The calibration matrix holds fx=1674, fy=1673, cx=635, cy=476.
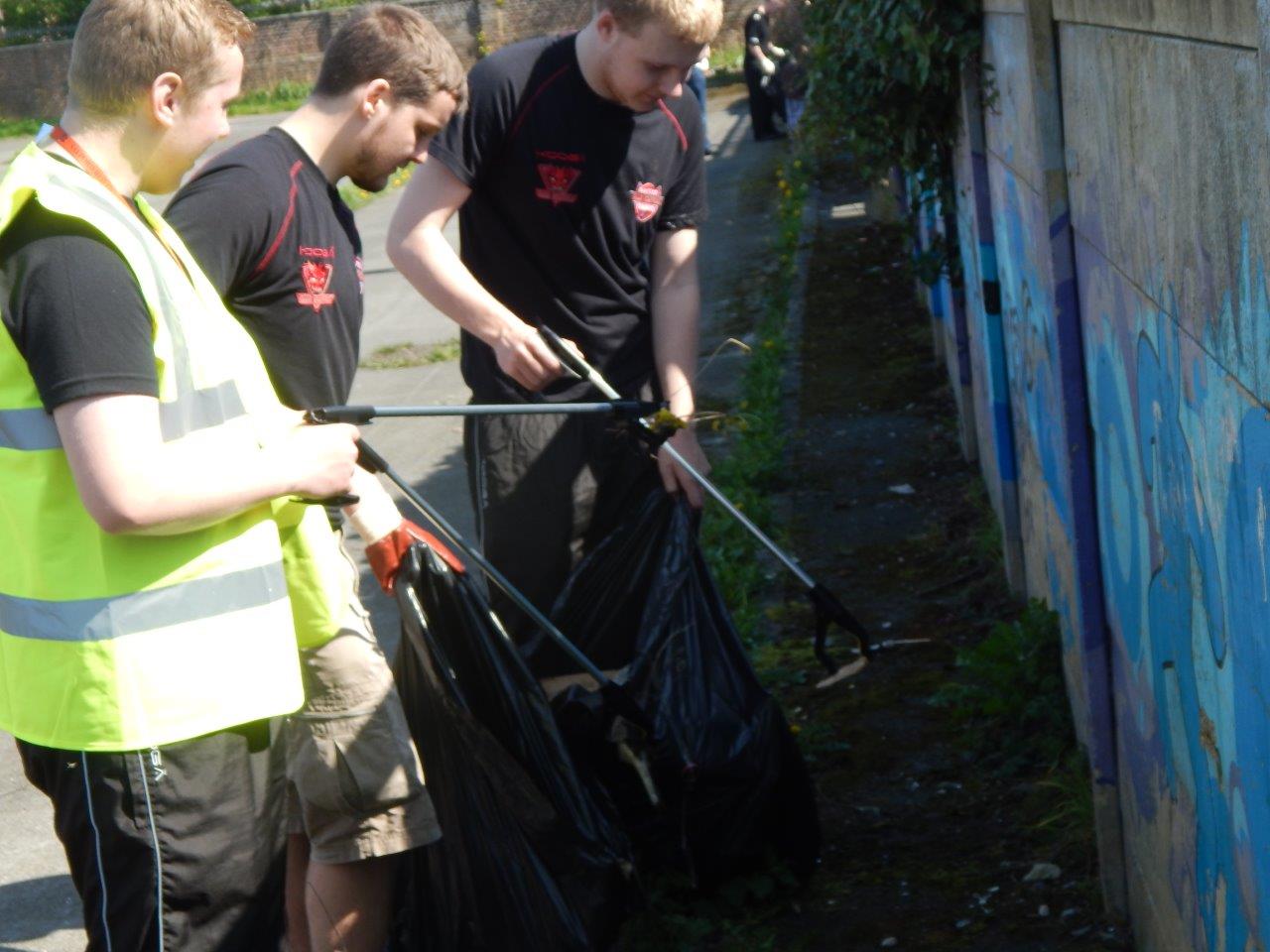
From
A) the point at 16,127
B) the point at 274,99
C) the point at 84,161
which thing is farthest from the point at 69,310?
the point at 16,127

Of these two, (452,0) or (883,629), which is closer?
(883,629)

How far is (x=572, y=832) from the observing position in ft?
10.00

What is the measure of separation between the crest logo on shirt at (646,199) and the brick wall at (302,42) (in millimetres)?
34055

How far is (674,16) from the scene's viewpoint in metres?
3.31

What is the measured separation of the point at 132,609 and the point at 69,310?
408 millimetres

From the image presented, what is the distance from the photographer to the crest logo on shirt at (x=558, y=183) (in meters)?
3.54

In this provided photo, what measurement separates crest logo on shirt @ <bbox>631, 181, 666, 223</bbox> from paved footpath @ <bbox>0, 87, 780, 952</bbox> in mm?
2011

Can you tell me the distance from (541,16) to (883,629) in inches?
1493

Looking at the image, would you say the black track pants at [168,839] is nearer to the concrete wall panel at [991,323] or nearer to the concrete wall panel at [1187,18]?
the concrete wall panel at [1187,18]

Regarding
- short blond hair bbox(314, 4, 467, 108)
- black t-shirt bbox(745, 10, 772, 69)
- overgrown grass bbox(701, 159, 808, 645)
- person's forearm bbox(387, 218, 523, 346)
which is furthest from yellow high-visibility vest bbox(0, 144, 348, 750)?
black t-shirt bbox(745, 10, 772, 69)

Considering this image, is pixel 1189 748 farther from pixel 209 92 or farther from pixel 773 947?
pixel 209 92

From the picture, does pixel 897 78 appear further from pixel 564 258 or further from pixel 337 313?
pixel 337 313

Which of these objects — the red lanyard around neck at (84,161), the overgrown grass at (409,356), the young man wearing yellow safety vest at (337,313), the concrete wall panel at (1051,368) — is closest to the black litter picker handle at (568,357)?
the young man wearing yellow safety vest at (337,313)

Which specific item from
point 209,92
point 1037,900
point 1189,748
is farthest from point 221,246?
point 1037,900
